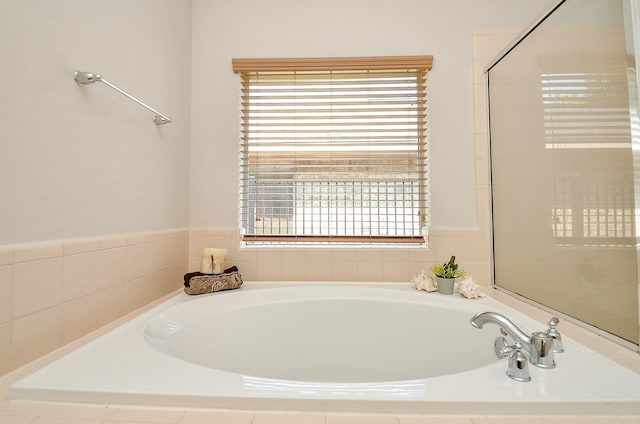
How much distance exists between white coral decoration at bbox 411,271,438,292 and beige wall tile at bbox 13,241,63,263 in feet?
4.97

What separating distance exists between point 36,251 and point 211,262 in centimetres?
78

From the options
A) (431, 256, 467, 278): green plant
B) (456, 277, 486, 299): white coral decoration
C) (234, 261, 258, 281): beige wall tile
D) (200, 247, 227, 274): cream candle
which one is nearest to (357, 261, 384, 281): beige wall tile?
(431, 256, 467, 278): green plant

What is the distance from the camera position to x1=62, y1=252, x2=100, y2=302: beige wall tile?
91 centimetres

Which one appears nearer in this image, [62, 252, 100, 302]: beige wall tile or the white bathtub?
the white bathtub

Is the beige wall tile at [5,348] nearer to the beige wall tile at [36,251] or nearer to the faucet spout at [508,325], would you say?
the beige wall tile at [36,251]

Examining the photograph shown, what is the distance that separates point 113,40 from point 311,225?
1264 millimetres

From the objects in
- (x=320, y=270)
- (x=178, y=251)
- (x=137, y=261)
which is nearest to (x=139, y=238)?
(x=137, y=261)

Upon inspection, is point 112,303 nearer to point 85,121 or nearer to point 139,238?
point 139,238

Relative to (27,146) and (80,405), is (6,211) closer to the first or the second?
(27,146)

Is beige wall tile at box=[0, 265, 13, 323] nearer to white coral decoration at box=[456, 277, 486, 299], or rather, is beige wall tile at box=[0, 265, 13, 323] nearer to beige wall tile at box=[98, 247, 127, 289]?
beige wall tile at box=[98, 247, 127, 289]

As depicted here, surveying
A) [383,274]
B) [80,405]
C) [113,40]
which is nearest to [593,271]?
[383,274]

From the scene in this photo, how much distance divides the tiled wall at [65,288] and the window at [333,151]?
659mm

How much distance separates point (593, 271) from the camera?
106 cm

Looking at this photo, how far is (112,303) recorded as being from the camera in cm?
111
